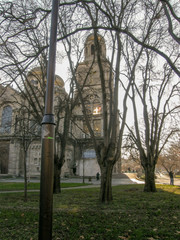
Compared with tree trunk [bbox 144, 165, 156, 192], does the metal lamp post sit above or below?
above

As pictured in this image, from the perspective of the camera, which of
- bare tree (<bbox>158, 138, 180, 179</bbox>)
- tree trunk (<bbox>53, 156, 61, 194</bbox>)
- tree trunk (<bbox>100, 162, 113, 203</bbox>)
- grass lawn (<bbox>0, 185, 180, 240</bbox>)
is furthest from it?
bare tree (<bbox>158, 138, 180, 179</bbox>)

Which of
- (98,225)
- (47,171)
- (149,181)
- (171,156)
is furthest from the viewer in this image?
(171,156)

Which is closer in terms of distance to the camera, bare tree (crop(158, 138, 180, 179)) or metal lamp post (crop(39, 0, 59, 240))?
metal lamp post (crop(39, 0, 59, 240))

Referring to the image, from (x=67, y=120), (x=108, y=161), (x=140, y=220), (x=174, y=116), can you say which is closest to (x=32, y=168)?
(x=67, y=120)

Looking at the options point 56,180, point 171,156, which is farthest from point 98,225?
point 171,156

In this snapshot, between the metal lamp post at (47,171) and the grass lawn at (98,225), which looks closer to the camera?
the metal lamp post at (47,171)

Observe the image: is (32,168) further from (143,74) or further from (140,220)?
(140,220)

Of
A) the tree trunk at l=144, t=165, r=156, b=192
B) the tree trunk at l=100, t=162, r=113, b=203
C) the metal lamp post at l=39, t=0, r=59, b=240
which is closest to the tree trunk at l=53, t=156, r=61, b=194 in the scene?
the tree trunk at l=100, t=162, r=113, b=203

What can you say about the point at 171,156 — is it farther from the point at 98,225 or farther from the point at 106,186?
the point at 98,225

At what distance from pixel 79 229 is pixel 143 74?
13792 millimetres

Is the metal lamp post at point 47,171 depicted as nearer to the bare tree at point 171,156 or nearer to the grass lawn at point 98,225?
the grass lawn at point 98,225

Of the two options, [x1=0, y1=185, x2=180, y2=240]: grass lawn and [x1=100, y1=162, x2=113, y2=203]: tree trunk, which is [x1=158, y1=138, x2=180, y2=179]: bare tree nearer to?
[x1=100, y1=162, x2=113, y2=203]: tree trunk

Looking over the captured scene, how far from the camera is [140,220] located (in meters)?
6.25

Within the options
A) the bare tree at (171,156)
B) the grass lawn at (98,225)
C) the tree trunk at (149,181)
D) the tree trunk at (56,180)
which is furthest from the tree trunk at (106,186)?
the bare tree at (171,156)
